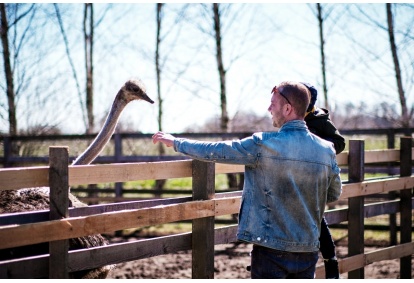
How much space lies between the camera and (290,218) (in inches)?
113

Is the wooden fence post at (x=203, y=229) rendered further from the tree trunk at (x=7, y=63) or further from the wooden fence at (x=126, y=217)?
the tree trunk at (x=7, y=63)

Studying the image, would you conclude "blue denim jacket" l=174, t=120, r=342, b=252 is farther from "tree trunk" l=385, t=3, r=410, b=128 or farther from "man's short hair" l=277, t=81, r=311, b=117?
"tree trunk" l=385, t=3, r=410, b=128

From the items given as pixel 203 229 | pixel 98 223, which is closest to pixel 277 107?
pixel 98 223

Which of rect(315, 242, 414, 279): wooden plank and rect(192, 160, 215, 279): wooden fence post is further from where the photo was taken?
rect(315, 242, 414, 279): wooden plank

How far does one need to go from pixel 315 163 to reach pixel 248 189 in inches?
14.7

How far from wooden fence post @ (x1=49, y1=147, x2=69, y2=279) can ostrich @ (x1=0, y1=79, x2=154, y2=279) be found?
16.5 inches

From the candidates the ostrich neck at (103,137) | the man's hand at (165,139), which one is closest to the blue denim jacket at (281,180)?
the man's hand at (165,139)

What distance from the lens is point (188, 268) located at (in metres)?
7.48

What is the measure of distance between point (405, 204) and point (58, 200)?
15.3 feet

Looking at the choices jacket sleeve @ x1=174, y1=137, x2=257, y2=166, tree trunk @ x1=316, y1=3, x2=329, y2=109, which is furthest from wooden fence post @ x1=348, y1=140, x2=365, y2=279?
tree trunk @ x1=316, y1=3, x2=329, y2=109

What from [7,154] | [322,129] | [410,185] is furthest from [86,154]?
[7,154]

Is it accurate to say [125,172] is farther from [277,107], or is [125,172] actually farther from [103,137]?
[103,137]

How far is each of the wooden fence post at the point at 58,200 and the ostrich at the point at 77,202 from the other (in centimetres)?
42

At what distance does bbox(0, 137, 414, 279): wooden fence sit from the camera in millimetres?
2971
